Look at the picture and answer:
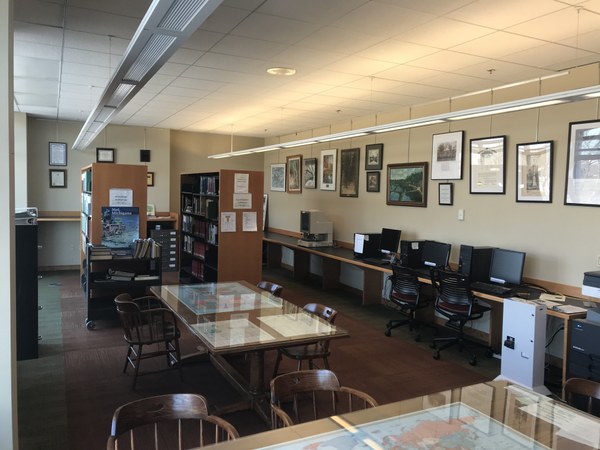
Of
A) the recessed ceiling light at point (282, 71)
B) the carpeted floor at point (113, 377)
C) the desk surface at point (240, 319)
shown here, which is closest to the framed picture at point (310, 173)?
the carpeted floor at point (113, 377)

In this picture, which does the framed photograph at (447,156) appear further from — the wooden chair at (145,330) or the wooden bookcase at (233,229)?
the wooden chair at (145,330)

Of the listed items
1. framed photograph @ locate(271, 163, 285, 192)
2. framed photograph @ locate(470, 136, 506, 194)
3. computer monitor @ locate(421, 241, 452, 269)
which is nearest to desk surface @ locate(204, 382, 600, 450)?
framed photograph @ locate(470, 136, 506, 194)

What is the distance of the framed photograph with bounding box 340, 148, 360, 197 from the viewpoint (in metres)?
8.07

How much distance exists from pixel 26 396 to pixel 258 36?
11.7 feet

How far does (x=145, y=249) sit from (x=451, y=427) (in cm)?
479

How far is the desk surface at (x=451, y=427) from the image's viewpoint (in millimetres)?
1947

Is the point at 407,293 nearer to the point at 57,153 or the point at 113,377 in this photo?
the point at 113,377

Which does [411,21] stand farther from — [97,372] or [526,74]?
[97,372]

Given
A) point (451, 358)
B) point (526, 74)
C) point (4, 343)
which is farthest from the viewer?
point (451, 358)

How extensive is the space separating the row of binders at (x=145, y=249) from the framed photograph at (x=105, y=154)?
14.0ft

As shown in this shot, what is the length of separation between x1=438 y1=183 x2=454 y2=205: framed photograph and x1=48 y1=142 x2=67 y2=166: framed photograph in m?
7.25

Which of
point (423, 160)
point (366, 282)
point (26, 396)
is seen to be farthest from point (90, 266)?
point (423, 160)

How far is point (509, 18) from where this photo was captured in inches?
131

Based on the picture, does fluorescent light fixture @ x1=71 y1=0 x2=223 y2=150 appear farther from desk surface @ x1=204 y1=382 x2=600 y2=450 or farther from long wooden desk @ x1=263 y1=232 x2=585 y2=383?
long wooden desk @ x1=263 y1=232 x2=585 y2=383
